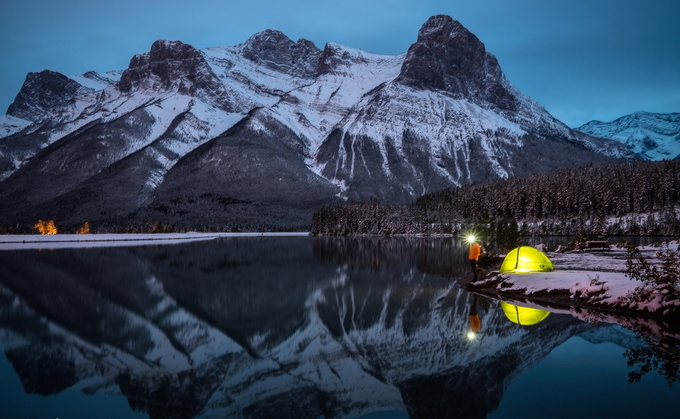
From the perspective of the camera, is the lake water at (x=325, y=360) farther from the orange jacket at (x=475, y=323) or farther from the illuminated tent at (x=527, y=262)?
the illuminated tent at (x=527, y=262)

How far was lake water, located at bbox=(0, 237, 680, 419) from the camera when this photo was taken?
1043 centimetres

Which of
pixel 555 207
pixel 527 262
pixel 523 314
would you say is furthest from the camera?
pixel 555 207

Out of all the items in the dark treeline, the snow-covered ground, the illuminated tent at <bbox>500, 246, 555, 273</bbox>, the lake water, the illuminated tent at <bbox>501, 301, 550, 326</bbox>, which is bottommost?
the lake water

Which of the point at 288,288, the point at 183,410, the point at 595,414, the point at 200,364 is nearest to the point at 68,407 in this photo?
the point at 183,410

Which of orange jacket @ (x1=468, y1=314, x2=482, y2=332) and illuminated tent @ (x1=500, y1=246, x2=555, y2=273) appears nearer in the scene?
orange jacket @ (x1=468, y1=314, x2=482, y2=332)

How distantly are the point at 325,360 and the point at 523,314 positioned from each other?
31.7 ft

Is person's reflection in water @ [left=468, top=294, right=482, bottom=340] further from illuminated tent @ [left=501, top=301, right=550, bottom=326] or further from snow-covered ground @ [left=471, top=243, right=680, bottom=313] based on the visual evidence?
snow-covered ground @ [left=471, top=243, right=680, bottom=313]

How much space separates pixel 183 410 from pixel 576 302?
17.8 meters

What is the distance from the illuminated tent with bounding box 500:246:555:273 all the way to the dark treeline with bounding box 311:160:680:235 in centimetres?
8096

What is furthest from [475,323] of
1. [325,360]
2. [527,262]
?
[527,262]

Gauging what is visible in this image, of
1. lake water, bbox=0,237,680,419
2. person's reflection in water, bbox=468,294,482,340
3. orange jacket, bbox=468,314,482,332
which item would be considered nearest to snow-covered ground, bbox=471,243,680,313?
lake water, bbox=0,237,680,419

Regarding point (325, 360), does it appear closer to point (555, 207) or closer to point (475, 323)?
point (475, 323)

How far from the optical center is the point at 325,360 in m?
13.9

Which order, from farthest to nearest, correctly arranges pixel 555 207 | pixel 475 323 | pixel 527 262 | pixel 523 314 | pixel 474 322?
pixel 555 207 < pixel 527 262 < pixel 523 314 < pixel 474 322 < pixel 475 323
